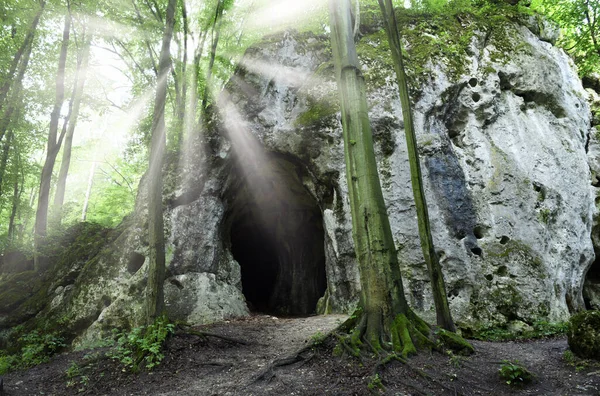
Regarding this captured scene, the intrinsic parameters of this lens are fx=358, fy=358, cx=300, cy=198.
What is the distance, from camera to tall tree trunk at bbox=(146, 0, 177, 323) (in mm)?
5984

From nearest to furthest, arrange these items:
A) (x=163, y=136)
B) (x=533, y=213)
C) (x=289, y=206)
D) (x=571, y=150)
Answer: (x=163, y=136) → (x=533, y=213) → (x=571, y=150) → (x=289, y=206)

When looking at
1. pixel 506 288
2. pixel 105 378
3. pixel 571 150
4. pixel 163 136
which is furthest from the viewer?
pixel 571 150

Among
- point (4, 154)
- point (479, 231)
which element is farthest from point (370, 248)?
point (4, 154)

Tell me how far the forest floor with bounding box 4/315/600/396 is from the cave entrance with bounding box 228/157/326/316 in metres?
6.89

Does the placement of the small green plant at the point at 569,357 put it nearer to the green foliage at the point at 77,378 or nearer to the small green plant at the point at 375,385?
the small green plant at the point at 375,385

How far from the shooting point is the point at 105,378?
504cm

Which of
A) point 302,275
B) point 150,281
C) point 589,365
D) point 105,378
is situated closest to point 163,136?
point 150,281

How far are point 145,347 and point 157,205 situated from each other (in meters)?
2.38

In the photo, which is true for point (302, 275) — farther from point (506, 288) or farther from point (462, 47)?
point (462, 47)

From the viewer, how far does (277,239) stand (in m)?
16.0

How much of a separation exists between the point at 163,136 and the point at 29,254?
7.38 metres

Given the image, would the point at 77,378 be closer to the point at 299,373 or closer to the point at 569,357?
the point at 299,373

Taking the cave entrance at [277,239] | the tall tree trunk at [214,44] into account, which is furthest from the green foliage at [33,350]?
the tall tree trunk at [214,44]

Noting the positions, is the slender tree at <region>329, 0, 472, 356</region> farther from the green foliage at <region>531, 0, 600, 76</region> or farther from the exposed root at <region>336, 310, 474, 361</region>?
the green foliage at <region>531, 0, 600, 76</region>
